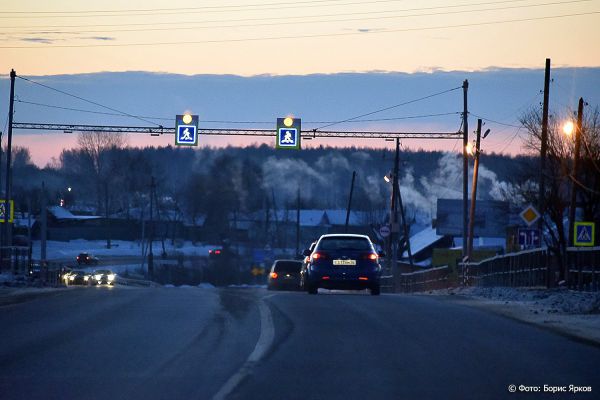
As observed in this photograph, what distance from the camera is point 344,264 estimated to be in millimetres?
26312

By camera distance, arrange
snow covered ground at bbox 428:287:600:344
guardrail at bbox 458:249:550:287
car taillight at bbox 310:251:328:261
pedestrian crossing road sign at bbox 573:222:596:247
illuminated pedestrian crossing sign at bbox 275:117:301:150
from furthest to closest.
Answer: illuminated pedestrian crossing sign at bbox 275:117:301:150 < pedestrian crossing road sign at bbox 573:222:596:247 < guardrail at bbox 458:249:550:287 < car taillight at bbox 310:251:328:261 < snow covered ground at bbox 428:287:600:344

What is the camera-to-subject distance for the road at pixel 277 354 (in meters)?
9.80

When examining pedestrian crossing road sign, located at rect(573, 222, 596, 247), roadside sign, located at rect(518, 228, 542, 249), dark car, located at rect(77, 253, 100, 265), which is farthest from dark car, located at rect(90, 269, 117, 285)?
pedestrian crossing road sign, located at rect(573, 222, 596, 247)

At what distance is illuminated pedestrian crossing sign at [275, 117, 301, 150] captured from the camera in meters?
42.7

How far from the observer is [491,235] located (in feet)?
305

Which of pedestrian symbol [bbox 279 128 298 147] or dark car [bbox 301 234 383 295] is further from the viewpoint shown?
pedestrian symbol [bbox 279 128 298 147]

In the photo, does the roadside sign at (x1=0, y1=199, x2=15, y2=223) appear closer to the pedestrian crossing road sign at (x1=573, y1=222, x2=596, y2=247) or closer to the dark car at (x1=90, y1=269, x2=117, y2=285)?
the dark car at (x1=90, y1=269, x2=117, y2=285)

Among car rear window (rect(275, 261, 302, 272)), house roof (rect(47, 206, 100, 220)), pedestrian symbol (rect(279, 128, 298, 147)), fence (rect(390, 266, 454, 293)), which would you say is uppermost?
pedestrian symbol (rect(279, 128, 298, 147))

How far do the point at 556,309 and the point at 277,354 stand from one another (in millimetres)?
11377

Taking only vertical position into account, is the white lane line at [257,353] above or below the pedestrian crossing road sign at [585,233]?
below

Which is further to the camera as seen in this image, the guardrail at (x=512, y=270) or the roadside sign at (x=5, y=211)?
the roadside sign at (x=5, y=211)

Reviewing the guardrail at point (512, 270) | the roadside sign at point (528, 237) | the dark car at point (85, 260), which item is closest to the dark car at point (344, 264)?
the guardrail at point (512, 270)

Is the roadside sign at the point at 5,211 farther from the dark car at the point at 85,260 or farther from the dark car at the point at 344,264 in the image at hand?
the dark car at the point at 85,260

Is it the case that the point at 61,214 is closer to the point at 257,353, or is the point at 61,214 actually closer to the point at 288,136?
the point at 288,136
